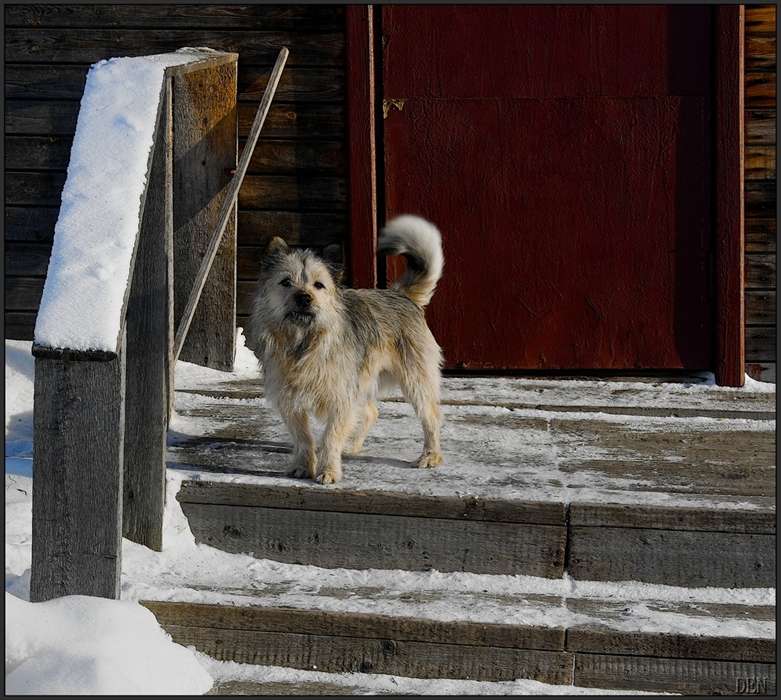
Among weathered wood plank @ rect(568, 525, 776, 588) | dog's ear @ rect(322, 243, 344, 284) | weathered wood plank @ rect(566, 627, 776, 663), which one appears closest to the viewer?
weathered wood plank @ rect(566, 627, 776, 663)

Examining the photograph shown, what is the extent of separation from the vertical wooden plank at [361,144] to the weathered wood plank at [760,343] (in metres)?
2.34

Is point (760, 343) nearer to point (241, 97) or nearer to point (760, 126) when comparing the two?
point (760, 126)

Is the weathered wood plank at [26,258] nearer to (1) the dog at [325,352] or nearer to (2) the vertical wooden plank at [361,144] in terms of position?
(2) the vertical wooden plank at [361,144]

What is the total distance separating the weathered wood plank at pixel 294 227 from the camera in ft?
19.1

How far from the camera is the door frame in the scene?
547cm

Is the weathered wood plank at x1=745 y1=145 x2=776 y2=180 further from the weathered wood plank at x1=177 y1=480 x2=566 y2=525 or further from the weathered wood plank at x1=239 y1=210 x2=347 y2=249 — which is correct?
the weathered wood plank at x1=177 y1=480 x2=566 y2=525

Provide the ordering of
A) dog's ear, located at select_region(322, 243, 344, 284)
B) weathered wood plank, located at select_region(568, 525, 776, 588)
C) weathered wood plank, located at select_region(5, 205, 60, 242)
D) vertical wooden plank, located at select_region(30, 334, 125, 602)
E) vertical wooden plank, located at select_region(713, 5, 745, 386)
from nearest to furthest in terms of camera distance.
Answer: vertical wooden plank, located at select_region(30, 334, 125, 602) → weathered wood plank, located at select_region(568, 525, 776, 588) → dog's ear, located at select_region(322, 243, 344, 284) → vertical wooden plank, located at select_region(713, 5, 745, 386) → weathered wood plank, located at select_region(5, 205, 60, 242)

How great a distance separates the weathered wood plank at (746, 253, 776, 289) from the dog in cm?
245

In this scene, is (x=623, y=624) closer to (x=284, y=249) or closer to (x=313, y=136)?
(x=284, y=249)

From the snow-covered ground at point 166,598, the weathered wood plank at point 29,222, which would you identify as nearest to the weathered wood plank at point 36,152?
the weathered wood plank at point 29,222

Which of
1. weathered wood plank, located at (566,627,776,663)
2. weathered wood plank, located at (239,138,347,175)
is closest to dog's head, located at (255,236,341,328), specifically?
weathered wood plank, located at (566,627,776,663)

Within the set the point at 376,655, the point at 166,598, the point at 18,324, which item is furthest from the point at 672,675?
the point at 18,324

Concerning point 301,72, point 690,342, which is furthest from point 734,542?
point 301,72

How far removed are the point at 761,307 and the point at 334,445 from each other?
124 inches
